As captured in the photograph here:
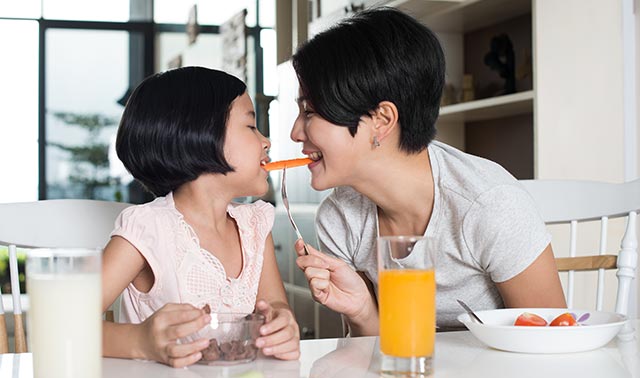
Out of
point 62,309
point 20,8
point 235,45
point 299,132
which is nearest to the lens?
point 62,309

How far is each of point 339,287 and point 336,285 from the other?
11mm

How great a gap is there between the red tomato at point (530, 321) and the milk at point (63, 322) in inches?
24.3

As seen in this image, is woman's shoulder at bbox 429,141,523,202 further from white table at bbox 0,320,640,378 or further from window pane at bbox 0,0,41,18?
window pane at bbox 0,0,41,18

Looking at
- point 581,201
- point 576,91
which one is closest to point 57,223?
point 581,201

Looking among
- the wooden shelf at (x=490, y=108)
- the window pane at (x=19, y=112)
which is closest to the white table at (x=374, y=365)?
the wooden shelf at (x=490, y=108)

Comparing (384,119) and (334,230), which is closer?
(384,119)

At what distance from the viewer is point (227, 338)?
99 centimetres

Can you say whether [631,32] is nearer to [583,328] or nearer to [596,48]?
[596,48]

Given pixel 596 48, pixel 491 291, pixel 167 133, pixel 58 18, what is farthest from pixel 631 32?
pixel 58 18

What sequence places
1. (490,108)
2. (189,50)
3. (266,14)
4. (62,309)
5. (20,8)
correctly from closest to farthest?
(62,309), (490,108), (266,14), (20,8), (189,50)

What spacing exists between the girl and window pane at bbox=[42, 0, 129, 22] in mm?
5693

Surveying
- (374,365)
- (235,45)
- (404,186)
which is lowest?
(374,365)

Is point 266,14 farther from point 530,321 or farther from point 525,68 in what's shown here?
point 530,321

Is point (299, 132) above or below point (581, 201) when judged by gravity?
above
